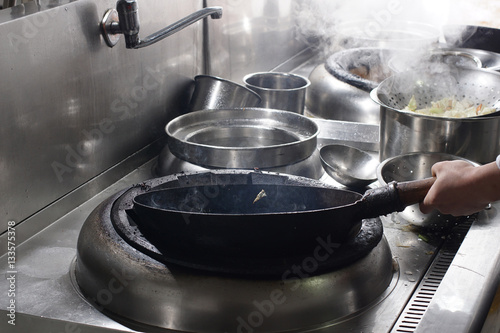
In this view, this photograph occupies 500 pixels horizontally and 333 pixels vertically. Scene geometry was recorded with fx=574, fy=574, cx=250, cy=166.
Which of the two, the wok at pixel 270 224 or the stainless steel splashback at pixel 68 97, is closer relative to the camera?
the wok at pixel 270 224

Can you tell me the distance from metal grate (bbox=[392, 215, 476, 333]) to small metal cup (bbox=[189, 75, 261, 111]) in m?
0.97

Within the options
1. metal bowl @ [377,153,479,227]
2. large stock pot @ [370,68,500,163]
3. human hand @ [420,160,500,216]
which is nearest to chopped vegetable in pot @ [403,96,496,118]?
large stock pot @ [370,68,500,163]

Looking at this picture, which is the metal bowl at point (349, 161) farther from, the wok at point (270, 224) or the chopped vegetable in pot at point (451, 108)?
the wok at point (270, 224)

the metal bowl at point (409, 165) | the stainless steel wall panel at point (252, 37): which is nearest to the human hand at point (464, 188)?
the metal bowl at point (409, 165)

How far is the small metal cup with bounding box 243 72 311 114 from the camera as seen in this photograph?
8.04 ft

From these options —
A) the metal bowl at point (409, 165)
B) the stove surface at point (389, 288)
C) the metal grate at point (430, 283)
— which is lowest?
the metal grate at point (430, 283)

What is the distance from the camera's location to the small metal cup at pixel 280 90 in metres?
2.45

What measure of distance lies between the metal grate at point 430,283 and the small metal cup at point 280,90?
99cm

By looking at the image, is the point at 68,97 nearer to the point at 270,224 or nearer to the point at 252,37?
the point at 270,224

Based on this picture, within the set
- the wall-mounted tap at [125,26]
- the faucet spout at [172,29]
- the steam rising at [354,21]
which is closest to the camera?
the wall-mounted tap at [125,26]

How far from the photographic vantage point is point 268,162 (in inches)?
71.0

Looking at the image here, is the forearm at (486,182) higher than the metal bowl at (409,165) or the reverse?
higher

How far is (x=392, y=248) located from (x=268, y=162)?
18.2 inches

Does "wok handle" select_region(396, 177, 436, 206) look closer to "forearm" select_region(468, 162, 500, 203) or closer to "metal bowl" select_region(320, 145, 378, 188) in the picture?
"forearm" select_region(468, 162, 500, 203)
